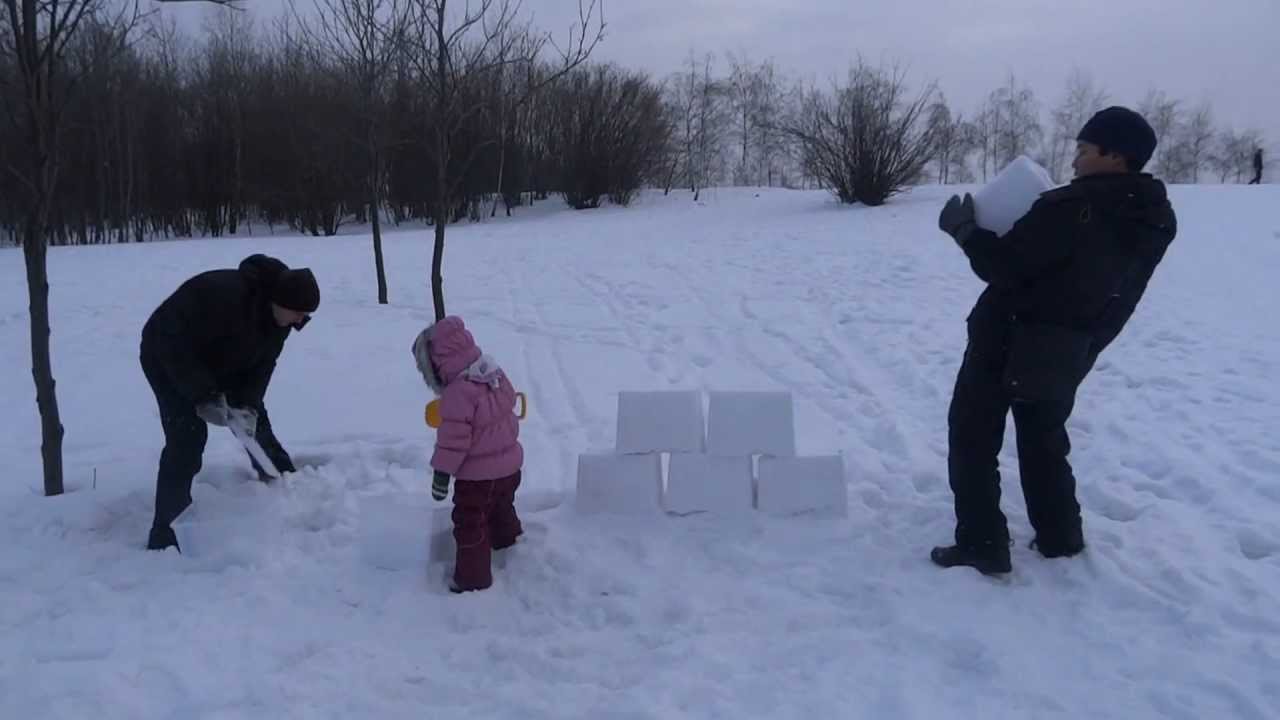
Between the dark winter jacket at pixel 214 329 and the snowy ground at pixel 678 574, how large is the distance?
69cm

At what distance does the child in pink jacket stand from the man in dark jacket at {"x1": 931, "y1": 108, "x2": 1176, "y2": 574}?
196 centimetres

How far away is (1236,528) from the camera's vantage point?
4.11m

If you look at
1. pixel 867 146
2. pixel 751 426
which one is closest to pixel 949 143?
pixel 867 146

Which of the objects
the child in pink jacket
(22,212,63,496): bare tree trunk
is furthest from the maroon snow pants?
(22,212,63,496): bare tree trunk

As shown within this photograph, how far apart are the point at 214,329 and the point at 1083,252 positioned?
374 centimetres

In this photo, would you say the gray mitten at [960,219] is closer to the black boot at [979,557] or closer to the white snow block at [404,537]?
the black boot at [979,557]

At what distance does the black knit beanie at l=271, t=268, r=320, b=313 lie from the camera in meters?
4.19

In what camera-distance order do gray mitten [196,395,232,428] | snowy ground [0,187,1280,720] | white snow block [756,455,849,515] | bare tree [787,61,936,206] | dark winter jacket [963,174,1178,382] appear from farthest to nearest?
bare tree [787,61,936,206]
white snow block [756,455,849,515]
gray mitten [196,395,232,428]
dark winter jacket [963,174,1178,382]
snowy ground [0,187,1280,720]

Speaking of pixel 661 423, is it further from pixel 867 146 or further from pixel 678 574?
pixel 867 146

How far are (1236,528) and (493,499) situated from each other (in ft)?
10.9

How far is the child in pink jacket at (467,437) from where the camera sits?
3865 mm

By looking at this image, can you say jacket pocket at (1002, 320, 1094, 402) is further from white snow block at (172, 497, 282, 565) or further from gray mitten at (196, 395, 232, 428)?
gray mitten at (196, 395, 232, 428)

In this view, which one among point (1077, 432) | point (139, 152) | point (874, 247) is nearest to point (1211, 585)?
point (1077, 432)

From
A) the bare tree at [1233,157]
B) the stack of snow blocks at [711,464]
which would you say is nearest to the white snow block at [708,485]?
the stack of snow blocks at [711,464]
